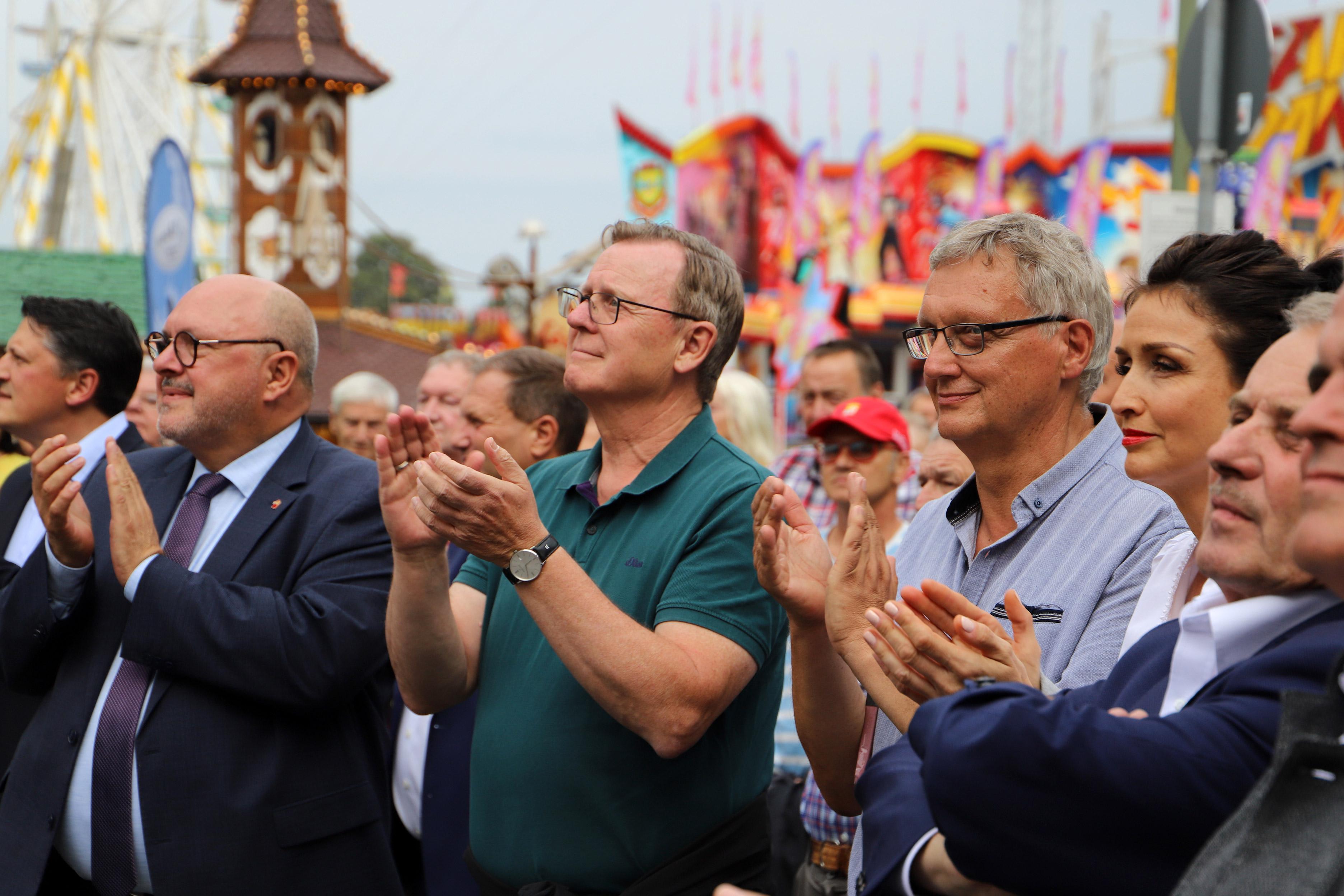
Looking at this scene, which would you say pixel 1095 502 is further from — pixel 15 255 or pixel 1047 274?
pixel 15 255

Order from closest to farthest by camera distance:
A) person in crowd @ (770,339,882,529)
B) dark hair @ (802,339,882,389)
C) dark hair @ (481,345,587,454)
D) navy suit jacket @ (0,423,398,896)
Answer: navy suit jacket @ (0,423,398,896), dark hair @ (481,345,587,454), person in crowd @ (770,339,882,529), dark hair @ (802,339,882,389)

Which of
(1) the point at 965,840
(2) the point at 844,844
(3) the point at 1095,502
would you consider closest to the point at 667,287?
(3) the point at 1095,502

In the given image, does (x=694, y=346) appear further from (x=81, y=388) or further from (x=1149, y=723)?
(x=81, y=388)

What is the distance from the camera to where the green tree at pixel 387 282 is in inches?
2689

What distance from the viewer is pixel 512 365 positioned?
4895 millimetres

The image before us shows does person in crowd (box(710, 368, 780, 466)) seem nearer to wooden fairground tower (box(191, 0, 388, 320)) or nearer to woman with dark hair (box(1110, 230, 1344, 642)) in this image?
woman with dark hair (box(1110, 230, 1344, 642))

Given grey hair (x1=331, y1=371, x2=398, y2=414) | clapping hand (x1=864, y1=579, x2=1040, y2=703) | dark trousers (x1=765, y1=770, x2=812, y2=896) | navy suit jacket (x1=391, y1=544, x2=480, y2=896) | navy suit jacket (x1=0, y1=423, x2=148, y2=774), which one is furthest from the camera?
grey hair (x1=331, y1=371, x2=398, y2=414)

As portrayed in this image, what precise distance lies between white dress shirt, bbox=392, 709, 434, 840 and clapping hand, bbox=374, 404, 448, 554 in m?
1.38

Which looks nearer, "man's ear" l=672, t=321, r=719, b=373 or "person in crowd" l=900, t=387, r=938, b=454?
"man's ear" l=672, t=321, r=719, b=373

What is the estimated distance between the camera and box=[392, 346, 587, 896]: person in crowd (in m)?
3.65

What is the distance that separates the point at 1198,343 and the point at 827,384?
370 cm

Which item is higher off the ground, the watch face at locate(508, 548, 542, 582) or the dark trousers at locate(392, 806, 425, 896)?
the watch face at locate(508, 548, 542, 582)

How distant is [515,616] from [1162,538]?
138 centimetres

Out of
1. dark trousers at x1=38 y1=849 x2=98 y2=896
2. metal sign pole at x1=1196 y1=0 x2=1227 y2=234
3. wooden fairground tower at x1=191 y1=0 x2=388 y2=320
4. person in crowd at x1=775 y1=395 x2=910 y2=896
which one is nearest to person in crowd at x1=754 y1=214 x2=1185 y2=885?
person in crowd at x1=775 y1=395 x2=910 y2=896
